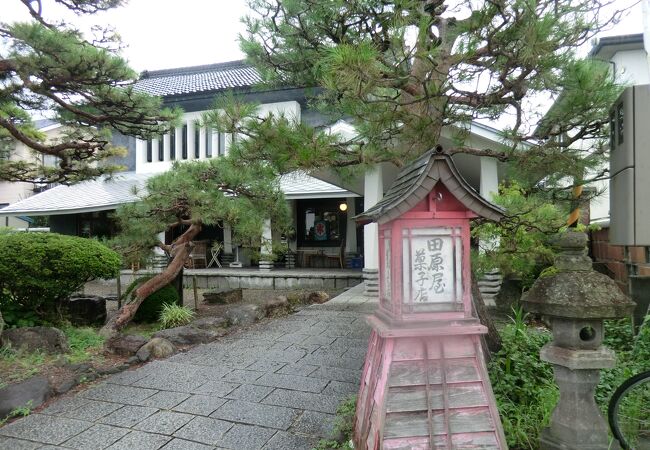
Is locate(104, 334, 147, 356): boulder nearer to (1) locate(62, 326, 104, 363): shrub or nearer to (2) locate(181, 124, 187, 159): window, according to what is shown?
(1) locate(62, 326, 104, 363): shrub

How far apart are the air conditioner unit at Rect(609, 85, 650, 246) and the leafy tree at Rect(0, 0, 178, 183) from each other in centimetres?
581

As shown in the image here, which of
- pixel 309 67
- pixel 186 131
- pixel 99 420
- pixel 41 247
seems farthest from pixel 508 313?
pixel 186 131

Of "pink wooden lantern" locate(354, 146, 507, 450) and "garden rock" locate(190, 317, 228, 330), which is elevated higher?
"pink wooden lantern" locate(354, 146, 507, 450)

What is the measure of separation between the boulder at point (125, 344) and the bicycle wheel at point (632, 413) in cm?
500

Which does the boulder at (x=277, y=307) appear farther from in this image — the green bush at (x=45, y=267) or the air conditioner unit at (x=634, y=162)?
the air conditioner unit at (x=634, y=162)

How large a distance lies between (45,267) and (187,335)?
2.42 meters

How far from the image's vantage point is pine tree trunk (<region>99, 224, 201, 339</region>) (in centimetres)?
673

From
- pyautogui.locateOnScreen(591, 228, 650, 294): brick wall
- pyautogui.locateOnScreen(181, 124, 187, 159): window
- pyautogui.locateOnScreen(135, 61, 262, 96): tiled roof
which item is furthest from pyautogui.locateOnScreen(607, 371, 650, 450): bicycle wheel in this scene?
pyautogui.locateOnScreen(181, 124, 187, 159): window

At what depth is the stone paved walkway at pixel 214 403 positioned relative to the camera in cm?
311

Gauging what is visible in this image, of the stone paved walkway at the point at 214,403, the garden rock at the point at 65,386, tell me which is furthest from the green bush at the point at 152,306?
the garden rock at the point at 65,386

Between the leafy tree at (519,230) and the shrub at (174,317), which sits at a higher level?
the leafy tree at (519,230)

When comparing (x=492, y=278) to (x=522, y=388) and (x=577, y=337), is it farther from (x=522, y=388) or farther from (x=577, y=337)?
(x=577, y=337)

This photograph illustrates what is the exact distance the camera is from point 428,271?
2422mm

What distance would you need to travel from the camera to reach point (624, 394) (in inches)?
111
